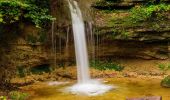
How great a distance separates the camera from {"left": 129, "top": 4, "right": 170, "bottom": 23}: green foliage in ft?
57.6

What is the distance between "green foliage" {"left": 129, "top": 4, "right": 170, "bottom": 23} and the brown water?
2.48m

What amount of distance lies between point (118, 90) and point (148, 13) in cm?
388

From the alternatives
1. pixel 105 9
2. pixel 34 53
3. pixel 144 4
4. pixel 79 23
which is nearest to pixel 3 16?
pixel 34 53

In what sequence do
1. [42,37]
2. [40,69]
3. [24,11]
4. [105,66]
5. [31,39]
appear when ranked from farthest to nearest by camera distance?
1. [105,66]
2. [40,69]
3. [42,37]
4. [31,39]
5. [24,11]

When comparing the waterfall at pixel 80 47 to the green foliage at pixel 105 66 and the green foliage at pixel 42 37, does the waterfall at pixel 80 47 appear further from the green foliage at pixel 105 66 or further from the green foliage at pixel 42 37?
the green foliage at pixel 42 37

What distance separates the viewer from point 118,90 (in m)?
15.3

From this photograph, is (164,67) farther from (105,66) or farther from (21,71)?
(21,71)

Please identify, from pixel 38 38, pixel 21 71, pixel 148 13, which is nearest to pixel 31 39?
pixel 38 38

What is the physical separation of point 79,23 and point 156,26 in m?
3.07

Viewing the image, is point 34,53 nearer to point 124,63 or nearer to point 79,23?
point 79,23

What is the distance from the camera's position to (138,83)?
16344 millimetres

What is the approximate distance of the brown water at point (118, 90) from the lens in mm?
14428

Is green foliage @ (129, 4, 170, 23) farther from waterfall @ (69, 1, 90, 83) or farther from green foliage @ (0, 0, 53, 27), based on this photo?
green foliage @ (0, 0, 53, 27)

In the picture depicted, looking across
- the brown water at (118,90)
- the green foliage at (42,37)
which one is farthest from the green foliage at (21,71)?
the green foliage at (42,37)
